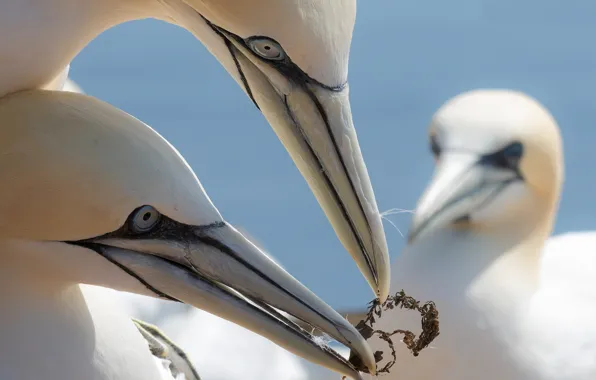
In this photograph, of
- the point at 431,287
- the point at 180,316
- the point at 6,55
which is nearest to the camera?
the point at 6,55

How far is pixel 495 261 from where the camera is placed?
5.27 metres

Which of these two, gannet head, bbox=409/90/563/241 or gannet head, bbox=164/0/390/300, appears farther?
gannet head, bbox=409/90/563/241

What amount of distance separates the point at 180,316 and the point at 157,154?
2.27 metres

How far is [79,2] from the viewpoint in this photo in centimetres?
244

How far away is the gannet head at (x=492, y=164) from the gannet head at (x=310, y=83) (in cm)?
256

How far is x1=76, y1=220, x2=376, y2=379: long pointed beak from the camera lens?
98.3 inches

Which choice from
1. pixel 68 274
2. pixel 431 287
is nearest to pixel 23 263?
pixel 68 274

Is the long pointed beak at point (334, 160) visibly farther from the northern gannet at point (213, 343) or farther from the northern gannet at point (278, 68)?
the northern gannet at point (213, 343)

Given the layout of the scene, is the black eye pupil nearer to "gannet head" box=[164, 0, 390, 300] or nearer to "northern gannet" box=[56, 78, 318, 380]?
"northern gannet" box=[56, 78, 318, 380]

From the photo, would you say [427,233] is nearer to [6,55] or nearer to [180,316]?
[180,316]

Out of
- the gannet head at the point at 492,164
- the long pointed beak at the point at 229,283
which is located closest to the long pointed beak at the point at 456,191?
the gannet head at the point at 492,164

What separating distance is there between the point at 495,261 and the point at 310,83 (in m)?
3.00

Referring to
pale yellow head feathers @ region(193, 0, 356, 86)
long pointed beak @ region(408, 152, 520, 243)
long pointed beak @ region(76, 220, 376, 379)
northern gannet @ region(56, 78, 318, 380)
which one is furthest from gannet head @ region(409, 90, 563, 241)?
pale yellow head feathers @ region(193, 0, 356, 86)

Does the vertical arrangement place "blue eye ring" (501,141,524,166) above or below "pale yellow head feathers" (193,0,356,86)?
above
